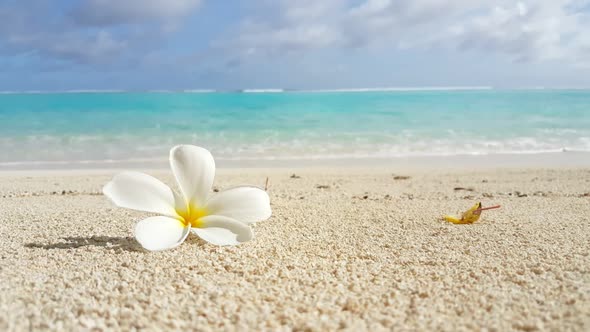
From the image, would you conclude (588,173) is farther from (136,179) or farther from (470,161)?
(136,179)

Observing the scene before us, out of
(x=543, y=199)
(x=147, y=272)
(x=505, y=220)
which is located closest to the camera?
(x=147, y=272)

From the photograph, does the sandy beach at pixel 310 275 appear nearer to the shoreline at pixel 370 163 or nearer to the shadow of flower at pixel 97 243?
the shadow of flower at pixel 97 243

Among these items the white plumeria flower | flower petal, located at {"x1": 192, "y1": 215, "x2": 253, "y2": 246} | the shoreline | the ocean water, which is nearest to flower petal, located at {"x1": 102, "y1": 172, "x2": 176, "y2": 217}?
the white plumeria flower

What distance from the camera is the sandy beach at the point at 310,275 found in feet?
4.37

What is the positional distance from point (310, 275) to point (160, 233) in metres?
0.62

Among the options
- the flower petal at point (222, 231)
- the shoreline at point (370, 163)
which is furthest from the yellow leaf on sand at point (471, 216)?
the shoreline at point (370, 163)

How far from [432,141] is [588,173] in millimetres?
6119

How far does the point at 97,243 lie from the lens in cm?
209

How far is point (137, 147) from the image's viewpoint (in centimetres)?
1184

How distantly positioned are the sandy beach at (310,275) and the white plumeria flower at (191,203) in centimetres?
9

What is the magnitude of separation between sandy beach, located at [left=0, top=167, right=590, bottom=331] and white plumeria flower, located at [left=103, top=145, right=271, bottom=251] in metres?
0.09

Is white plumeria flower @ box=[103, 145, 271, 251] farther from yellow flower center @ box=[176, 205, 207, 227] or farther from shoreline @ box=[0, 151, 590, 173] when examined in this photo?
shoreline @ box=[0, 151, 590, 173]

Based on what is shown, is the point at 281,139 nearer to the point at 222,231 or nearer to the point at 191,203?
the point at 191,203

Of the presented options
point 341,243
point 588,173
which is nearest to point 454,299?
point 341,243
